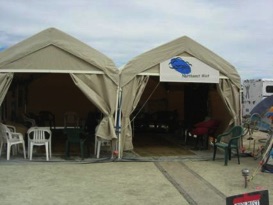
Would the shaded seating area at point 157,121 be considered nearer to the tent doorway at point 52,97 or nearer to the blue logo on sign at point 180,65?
the tent doorway at point 52,97

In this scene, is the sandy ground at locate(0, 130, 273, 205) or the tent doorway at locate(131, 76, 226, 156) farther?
the tent doorway at locate(131, 76, 226, 156)

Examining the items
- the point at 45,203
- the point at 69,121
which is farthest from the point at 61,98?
the point at 45,203

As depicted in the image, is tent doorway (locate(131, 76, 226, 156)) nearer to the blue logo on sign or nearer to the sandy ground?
the sandy ground

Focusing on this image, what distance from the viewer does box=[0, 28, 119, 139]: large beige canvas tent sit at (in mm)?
8898

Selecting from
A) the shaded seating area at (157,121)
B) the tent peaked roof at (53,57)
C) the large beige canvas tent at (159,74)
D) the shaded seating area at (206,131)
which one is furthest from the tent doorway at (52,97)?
the tent peaked roof at (53,57)

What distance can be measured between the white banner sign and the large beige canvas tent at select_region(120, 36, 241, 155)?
0.09 m

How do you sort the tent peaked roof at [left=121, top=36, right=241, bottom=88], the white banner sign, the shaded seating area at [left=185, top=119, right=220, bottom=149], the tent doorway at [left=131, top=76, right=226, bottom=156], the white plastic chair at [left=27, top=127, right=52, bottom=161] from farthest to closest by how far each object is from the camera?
the tent doorway at [left=131, top=76, right=226, bottom=156] → the shaded seating area at [left=185, top=119, right=220, bottom=149] → the white banner sign → the tent peaked roof at [left=121, top=36, right=241, bottom=88] → the white plastic chair at [left=27, top=127, right=52, bottom=161]

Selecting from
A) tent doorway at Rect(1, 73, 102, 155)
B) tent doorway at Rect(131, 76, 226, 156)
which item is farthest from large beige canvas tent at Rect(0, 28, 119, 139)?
tent doorway at Rect(1, 73, 102, 155)

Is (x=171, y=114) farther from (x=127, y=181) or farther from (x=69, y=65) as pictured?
(x=127, y=181)

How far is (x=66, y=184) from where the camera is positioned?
677 centimetres

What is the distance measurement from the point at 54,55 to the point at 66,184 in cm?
335

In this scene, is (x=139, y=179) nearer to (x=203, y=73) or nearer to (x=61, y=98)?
(x=203, y=73)

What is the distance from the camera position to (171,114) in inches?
599

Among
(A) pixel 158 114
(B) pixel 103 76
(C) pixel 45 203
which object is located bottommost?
(C) pixel 45 203
